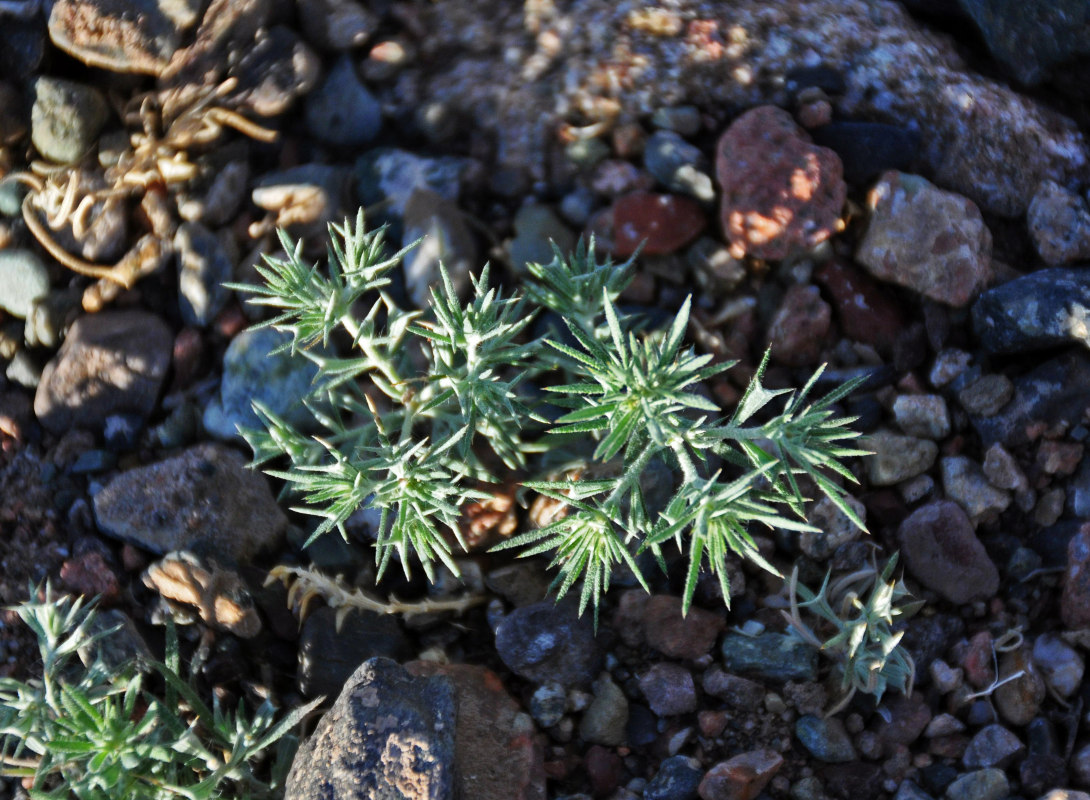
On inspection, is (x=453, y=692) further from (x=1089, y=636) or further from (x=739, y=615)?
(x=1089, y=636)

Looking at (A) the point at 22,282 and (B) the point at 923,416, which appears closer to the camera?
(B) the point at 923,416

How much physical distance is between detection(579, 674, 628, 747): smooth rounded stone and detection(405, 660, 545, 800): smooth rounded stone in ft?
0.56

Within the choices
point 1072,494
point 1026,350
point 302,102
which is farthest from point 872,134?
point 302,102

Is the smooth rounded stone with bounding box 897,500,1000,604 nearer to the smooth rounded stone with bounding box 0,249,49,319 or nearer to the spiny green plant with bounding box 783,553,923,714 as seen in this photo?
the spiny green plant with bounding box 783,553,923,714

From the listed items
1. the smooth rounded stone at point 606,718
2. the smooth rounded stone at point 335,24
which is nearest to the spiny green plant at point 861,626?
the smooth rounded stone at point 606,718

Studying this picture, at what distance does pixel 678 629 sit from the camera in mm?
3172

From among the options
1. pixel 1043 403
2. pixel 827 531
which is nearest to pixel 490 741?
pixel 827 531

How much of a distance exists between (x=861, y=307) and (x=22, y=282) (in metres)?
3.26

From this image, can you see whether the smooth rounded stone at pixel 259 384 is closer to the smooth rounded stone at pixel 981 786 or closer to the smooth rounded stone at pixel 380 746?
the smooth rounded stone at pixel 380 746

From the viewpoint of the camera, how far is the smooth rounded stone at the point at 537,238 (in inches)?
149

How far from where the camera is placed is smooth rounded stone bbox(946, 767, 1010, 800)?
284 cm

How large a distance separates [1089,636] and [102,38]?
14.0 feet

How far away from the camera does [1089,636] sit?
3053 millimetres

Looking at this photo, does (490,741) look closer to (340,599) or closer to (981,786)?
(340,599)
